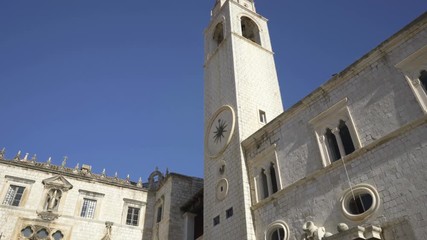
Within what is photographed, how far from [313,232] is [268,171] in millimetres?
4214

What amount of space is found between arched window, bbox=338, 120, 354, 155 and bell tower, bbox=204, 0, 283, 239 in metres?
5.05

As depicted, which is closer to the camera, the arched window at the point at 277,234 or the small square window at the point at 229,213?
the arched window at the point at 277,234

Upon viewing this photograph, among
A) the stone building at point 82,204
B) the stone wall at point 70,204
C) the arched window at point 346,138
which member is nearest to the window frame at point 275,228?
the arched window at point 346,138

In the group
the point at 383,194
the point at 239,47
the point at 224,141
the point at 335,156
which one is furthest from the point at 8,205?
the point at 383,194

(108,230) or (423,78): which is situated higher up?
(108,230)

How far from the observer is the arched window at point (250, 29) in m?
25.6

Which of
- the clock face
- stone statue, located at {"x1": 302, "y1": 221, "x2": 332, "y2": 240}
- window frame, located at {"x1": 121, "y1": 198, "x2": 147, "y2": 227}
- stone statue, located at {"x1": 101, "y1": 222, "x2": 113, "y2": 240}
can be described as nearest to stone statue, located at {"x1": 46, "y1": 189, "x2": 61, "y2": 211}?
stone statue, located at {"x1": 101, "y1": 222, "x2": 113, "y2": 240}

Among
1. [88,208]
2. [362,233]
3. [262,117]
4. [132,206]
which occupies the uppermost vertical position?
[262,117]

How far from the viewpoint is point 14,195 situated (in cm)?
2192

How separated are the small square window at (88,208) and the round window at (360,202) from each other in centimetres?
1843

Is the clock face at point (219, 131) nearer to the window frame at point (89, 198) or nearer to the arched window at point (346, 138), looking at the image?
the arched window at point (346, 138)

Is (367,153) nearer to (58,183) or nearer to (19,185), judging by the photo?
(58,183)

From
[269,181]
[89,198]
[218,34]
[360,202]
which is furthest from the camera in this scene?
[218,34]

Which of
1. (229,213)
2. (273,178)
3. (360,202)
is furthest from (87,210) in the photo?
(360,202)
